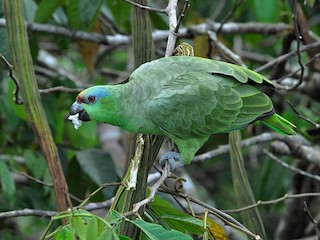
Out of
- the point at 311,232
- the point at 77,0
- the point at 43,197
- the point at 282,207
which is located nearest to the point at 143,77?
the point at 77,0

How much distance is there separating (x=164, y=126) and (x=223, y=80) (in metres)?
0.22

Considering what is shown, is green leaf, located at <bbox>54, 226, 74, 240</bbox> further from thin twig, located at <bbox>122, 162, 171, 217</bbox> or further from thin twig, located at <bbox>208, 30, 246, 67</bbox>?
thin twig, located at <bbox>208, 30, 246, 67</bbox>

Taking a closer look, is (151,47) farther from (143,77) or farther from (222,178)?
(222,178)

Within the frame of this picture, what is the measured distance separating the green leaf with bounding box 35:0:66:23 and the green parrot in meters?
0.97

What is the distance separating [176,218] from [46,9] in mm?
1458

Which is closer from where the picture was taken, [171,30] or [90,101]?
[90,101]

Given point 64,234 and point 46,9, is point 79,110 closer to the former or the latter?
point 64,234

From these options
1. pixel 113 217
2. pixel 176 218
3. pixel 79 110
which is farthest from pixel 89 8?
pixel 113 217

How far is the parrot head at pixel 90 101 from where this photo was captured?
5.49 feet

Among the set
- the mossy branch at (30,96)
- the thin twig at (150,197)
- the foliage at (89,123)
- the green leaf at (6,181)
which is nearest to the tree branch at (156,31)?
the foliage at (89,123)

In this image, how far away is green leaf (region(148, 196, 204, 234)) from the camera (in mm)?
1441

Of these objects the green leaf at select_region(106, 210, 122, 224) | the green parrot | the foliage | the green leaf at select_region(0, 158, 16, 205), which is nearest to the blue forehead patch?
the green parrot

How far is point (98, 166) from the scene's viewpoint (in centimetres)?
270

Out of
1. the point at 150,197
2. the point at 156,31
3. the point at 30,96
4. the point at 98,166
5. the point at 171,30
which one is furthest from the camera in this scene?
the point at 156,31
